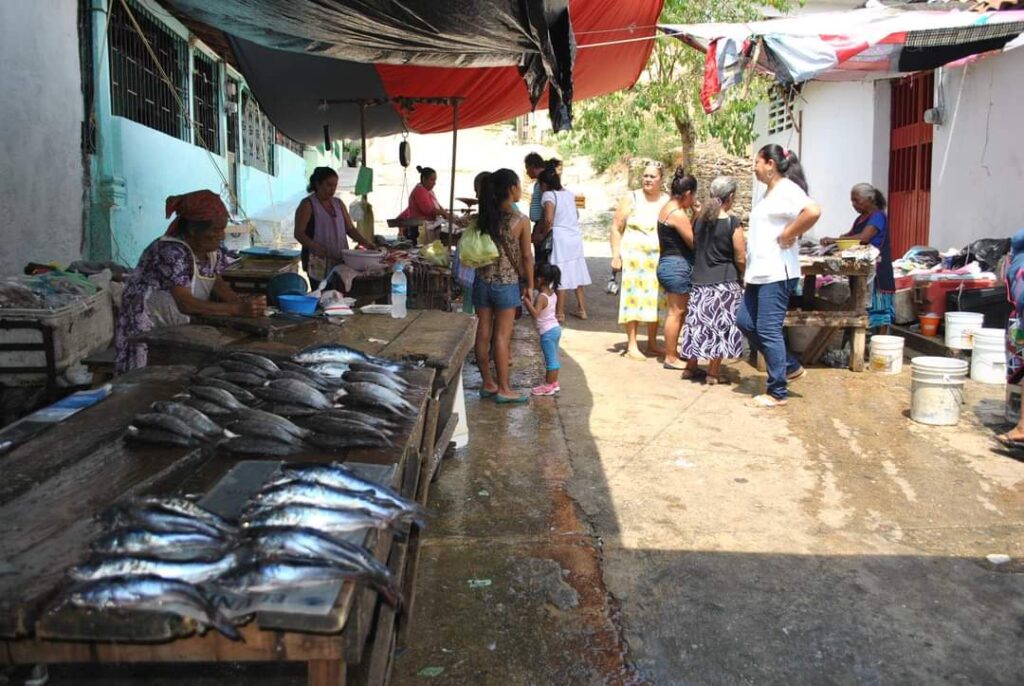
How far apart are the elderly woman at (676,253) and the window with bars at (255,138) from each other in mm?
10364

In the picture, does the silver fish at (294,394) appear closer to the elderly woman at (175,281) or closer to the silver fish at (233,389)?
the silver fish at (233,389)

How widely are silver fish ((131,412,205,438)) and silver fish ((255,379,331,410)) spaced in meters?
0.37

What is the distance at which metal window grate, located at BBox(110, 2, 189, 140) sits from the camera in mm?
9141

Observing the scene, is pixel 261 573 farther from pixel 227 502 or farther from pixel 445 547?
pixel 445 547

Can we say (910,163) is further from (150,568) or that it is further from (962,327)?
(150,568)

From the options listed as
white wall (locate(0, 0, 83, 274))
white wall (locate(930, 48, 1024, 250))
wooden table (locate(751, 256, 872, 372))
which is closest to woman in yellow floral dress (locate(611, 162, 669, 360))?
wooden table (locate(751, 256, 872, 372))

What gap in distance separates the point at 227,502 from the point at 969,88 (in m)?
10.1

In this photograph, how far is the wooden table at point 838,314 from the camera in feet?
23.9

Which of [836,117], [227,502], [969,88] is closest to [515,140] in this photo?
[836,117]

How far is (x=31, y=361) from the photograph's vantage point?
5648 millimetres

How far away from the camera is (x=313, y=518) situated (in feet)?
6.60

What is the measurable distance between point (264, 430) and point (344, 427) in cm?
25

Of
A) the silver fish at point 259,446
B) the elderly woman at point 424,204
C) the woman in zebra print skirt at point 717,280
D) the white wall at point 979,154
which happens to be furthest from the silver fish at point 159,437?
the white wall at point 979,154

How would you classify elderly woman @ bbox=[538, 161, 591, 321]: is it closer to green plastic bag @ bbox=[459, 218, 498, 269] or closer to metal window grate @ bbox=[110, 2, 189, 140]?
green plastic bag @ bbox=[459, 218, 498, 269]
